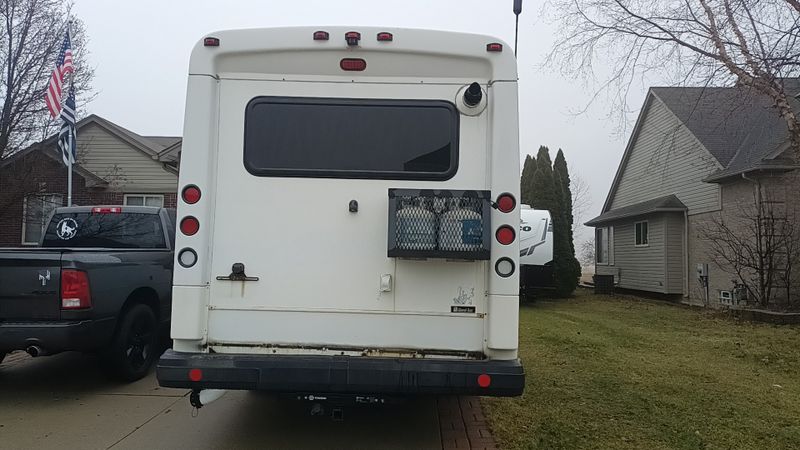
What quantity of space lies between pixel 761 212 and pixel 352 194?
12697 millimetres

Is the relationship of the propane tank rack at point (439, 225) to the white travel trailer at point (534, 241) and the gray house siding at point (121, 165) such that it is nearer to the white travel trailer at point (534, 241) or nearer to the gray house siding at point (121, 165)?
the white travel trailer at point (534, 241)

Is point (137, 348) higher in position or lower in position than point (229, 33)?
lower

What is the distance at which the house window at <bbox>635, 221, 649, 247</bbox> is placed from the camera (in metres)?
19.2

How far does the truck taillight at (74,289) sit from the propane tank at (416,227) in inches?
129

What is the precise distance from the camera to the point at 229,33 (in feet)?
12.6

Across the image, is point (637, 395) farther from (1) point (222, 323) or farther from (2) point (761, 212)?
(2) point (761, 212)

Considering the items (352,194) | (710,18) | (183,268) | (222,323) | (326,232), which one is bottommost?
(222,323)

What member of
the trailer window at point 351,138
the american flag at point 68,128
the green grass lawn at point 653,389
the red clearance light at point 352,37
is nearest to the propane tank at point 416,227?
the trailer window at point 351,138

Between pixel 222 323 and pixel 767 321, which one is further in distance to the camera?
pixel 767 321

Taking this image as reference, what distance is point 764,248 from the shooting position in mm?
13000

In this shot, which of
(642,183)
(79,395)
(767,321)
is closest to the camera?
(79,395)

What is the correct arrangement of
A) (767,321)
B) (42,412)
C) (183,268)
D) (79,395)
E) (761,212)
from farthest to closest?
1. (761,212)
2. (767,321)
3. (79,395)
4. (42,412)
5. (183,268)

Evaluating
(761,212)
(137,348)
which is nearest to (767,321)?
(761,212)

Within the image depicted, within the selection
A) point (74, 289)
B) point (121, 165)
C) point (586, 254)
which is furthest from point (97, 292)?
point (586, 254)
